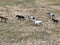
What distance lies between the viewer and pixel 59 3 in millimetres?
38062

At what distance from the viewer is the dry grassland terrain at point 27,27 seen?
2166 centimetres

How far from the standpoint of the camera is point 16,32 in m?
23.2

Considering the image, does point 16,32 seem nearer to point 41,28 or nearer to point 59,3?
point 41,28

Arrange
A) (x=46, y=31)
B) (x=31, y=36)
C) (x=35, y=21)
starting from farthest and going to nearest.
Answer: (x=35, y=21) → (x=46, y=31) → (x=31, y=36)

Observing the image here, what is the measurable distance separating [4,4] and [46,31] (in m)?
11.8

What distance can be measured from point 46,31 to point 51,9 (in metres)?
10.6

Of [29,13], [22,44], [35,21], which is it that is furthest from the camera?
[29,13]

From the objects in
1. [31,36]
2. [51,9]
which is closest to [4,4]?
[51,9]

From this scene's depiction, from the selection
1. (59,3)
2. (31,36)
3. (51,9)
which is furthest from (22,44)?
(59,3)

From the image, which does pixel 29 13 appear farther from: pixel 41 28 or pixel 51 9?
pixel 41 28

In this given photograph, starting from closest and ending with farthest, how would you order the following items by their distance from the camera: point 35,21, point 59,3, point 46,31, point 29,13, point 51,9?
point 46,31 < point 35,21 < point 29,13 < point 51,9 < point 59,3

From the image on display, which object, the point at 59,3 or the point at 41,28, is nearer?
the point at 41,28

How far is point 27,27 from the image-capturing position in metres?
25.0

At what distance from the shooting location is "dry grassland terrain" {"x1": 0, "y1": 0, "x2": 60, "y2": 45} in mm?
21656
